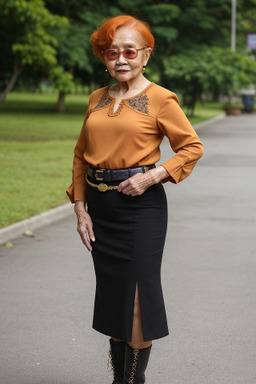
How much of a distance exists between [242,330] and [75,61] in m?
31.5

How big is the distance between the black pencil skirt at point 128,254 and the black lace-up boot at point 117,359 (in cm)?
14

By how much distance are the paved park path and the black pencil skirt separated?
2.74ft

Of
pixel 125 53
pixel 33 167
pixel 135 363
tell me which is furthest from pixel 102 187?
pixel 33 167

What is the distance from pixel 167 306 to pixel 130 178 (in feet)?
8.53

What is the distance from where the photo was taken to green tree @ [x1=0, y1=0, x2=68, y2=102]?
3072cm

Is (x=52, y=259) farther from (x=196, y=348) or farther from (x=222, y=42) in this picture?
(x=222, y=42)

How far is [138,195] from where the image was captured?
338 centimetres

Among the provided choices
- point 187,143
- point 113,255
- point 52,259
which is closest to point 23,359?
point 113,255

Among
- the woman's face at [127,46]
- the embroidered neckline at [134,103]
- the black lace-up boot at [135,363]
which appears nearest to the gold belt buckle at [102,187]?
the embroidered neckline at [134,103]

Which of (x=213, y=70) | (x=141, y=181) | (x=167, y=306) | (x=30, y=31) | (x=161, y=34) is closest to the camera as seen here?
(x=141, y=181)

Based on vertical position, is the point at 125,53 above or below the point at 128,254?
above

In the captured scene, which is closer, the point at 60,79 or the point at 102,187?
the point at 102,187

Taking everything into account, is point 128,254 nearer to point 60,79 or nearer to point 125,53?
point 125,53

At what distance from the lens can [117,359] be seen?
3686 millimetres
